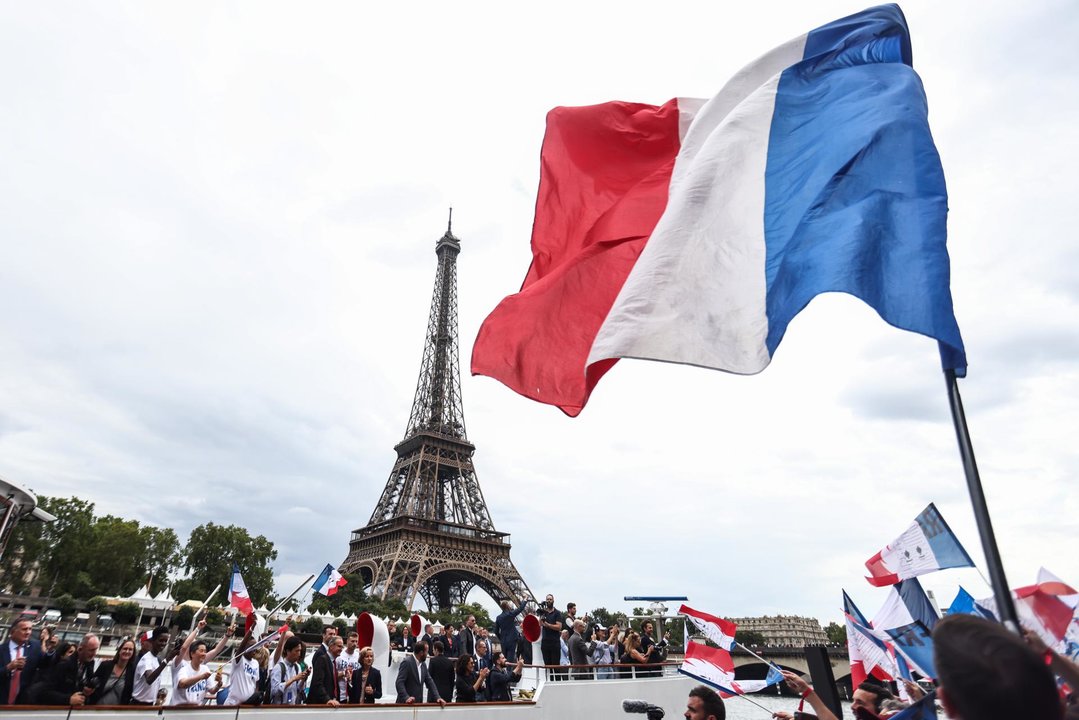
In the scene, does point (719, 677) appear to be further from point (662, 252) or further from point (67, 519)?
point (67, 519)

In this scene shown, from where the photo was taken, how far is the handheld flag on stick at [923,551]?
5.96 m

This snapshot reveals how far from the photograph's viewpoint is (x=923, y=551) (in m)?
6.38

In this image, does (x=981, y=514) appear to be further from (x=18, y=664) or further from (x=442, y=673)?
(x=442, y=673)

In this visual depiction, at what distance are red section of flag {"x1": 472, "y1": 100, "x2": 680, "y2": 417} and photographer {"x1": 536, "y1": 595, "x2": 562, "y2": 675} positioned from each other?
7.82 meters

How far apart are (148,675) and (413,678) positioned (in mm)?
3499

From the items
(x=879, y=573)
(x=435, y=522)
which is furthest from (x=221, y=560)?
(x=879, y=573)

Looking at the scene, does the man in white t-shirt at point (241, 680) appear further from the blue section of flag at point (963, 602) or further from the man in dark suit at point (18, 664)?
the blue section of flag at point (963, 602)

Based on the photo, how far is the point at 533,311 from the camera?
17.1 feet

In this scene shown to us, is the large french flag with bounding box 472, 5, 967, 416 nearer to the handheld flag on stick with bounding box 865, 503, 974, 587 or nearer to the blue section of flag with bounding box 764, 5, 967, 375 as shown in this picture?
the blue section of flag with bounding box 764, 5, 967, 375

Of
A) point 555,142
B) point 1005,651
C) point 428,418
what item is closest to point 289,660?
point 555,142

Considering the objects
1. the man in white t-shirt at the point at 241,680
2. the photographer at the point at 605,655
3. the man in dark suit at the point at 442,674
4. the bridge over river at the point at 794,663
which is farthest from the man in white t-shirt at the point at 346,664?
the bridge over river at the point at 794,663

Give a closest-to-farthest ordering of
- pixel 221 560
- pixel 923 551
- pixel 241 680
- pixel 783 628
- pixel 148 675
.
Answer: pixel 923 551
pixel 148 675
pixel 241 680
pixel 221 560
pixel 783 628

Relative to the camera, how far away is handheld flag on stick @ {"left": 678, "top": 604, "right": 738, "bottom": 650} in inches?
350

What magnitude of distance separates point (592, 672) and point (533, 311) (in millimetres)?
8967
